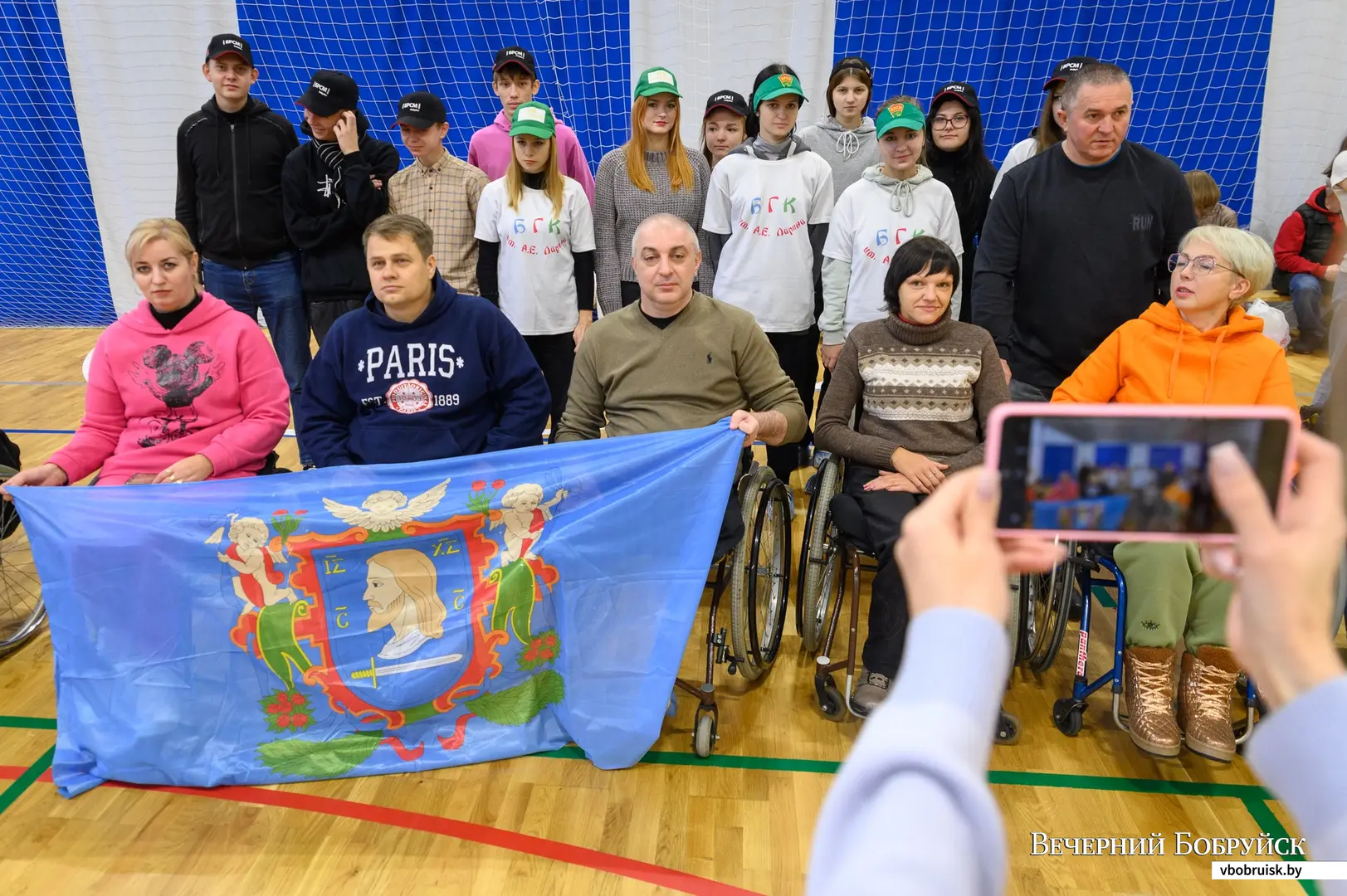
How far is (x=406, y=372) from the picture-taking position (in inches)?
105

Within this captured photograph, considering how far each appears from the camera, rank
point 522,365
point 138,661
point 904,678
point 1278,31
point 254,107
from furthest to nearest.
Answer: point 1278,31
point 254,107
point 522,365
point 138,661
point 904,678

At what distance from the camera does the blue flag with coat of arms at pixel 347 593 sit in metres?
2.27

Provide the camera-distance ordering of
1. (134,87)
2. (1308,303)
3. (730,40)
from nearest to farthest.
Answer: (1308,303), (730,40), (134,87)

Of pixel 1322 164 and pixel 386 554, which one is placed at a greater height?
pixel 1322 164

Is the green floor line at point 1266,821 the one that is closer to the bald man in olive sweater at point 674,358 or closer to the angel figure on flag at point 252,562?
the bald man in olive sweater at point 674,358

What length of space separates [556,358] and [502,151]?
108cm

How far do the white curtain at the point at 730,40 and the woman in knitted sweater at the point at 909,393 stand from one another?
13.6 ft

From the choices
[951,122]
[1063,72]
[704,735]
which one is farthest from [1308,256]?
[704,735]

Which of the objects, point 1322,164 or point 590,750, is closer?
point 590,750

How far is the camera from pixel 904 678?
0.53 metres

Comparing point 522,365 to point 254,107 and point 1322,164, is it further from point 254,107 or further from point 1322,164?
point 1322,164

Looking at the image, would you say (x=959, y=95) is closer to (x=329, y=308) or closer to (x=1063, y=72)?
(x=1063, y=72)

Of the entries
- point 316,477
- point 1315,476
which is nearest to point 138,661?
point 316,477

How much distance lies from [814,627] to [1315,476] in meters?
2.26
